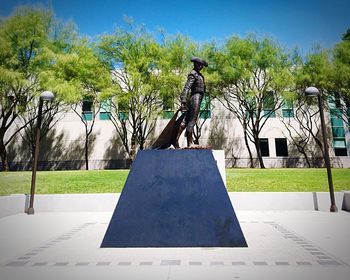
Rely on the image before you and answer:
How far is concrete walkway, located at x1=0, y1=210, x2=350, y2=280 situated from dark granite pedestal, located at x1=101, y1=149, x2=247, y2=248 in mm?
248

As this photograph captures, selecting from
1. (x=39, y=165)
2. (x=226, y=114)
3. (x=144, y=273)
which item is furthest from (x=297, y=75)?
(x=39, y=165)

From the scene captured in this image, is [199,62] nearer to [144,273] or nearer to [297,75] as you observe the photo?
[144,273]

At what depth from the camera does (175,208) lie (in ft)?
21.2

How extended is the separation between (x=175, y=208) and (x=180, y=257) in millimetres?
1306

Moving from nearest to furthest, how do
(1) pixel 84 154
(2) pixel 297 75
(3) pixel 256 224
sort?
(3) pixel 256 224 < (2) pixel 297 75 < (1) pixel 84 154

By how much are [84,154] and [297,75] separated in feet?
77.7

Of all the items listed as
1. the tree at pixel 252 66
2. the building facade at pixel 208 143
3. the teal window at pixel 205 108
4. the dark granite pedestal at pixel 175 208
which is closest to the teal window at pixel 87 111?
the building facade at pixel 208 143

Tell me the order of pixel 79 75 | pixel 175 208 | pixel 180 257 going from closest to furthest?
pixel 180 257, pixel 175 208, pixel 79 75

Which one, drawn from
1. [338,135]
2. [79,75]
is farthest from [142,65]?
[338,135]

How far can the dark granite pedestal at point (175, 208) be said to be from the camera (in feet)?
20.2

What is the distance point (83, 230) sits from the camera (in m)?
8.12

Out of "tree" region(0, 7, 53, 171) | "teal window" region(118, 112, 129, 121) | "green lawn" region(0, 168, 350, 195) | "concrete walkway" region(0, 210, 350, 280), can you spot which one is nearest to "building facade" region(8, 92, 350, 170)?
"teal window" region(118, 112, 129, 121)

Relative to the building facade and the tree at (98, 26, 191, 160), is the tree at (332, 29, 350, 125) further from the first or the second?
the tree at (98, 26, 191, 160)

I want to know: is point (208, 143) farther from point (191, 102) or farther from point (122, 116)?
point (191, 102)
